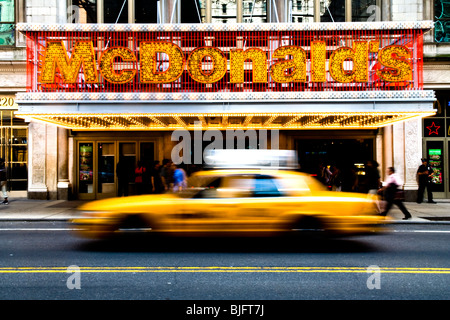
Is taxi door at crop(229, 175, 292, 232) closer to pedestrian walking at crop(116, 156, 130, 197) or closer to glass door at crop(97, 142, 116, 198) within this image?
pedestrian walking at crop(116, 156, 130, 197)

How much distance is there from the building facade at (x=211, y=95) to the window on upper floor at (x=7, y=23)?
6 cm

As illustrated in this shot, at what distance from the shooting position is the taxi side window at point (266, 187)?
23.5 feet

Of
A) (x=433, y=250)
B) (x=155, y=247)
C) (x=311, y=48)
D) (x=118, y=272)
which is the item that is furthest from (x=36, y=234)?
(x=311, y=48)

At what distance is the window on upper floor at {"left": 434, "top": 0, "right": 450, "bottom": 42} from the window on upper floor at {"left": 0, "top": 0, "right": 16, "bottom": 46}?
17.9 metres

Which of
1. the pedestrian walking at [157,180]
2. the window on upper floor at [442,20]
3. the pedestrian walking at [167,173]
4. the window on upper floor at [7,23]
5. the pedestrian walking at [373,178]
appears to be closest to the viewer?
the pedestrian walking at [373,178]

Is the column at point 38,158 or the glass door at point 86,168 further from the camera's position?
the glass door at point 86,168

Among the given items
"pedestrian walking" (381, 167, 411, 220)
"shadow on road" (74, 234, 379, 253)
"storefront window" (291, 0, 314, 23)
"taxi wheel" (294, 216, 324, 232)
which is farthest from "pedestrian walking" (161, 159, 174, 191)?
"storefront window" (291, 0, 314, 23)

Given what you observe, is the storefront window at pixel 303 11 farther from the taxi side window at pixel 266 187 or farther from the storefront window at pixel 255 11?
the taxi side window at pixel 266 187

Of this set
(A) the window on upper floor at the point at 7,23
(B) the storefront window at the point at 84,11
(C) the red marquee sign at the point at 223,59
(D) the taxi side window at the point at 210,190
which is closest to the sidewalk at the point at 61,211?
(C) the red marquee sign at the point at 223,59

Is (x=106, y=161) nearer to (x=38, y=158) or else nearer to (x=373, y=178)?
(x=38, y=158)

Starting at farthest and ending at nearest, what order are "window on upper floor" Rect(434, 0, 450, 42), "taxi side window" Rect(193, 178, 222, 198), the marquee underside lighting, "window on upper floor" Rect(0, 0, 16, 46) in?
"window on upper floor" Rect(0, 0, 16, 46)
"window on upper floor" Rect(434, 0, 450, 42)
the marquee underside lighting
"taxi side window" Rect(193, 178, 222, 198)

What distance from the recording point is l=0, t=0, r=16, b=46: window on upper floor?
16.5 meters

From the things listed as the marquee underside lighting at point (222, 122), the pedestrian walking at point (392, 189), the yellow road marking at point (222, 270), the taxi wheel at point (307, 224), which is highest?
the marquee underside lighting at point (222, 122)

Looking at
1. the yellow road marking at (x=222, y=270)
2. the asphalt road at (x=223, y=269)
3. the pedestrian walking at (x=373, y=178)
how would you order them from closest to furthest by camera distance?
the asphalt road at (x=223, y=269) < the yellow road marking at (x=222, y=270) < the pedestrian walking at (x=373, y=178)
